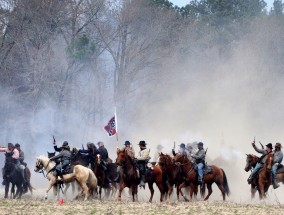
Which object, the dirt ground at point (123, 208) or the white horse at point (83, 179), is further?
the white horse at point (83, 179)

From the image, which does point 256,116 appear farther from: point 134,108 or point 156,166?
point 156,166

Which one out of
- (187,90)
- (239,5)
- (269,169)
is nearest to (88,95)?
(187,90)

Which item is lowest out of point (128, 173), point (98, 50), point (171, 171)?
point (128, 173)

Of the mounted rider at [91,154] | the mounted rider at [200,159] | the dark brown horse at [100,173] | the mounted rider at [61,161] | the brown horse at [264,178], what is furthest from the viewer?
the mounted rider at [91,154]

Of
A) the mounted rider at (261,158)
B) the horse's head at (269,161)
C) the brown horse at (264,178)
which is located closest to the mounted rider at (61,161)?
the mounted rider at (261,158)

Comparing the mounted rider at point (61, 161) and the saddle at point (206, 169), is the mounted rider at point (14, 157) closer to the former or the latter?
the mounted rider at point (61, 161)

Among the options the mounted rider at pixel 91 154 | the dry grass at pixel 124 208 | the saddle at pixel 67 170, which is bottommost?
the dry grass at pixel 124 208

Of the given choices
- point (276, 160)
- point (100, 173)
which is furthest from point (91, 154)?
point (276, 160)

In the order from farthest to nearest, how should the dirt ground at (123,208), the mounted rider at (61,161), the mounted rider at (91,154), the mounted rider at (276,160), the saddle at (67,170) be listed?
the mounted rider at (91,154) < the saddle at (67,170) < the mounted rider at (61,161) < the mounted rider at (276,160) < the dirt ground at (123,208)

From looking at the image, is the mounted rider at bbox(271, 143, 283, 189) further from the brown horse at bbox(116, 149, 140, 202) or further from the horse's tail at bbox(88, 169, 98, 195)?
the horse's tail at bbox(88, 169, 98, 195)

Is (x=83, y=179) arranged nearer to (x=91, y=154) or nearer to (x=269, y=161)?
(x=91, y=154)

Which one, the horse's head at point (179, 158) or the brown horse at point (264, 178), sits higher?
the horse's head at point (179, 158)

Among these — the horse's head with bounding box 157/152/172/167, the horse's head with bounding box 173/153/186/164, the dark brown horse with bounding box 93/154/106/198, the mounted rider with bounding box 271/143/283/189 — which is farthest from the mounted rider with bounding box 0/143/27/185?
the mounted rider with bounding box 271/143/283/189

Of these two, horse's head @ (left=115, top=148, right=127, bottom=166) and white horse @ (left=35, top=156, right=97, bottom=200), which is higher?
horse's head @ (left=115, top=148, right=127, bottom=166)
